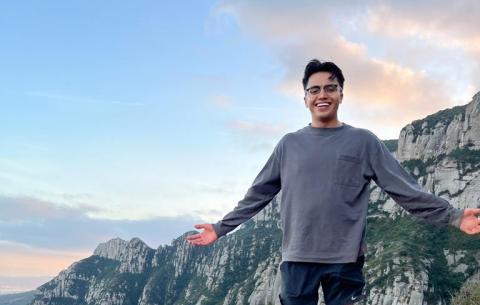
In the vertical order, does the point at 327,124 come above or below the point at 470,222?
above

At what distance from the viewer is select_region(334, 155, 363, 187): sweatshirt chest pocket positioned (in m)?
4.70

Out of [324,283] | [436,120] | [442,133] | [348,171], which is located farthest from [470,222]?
[436,120]

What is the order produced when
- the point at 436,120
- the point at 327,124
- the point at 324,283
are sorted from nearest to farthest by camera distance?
the point at 324,283 < the point at 327,124 < the point at 436,120

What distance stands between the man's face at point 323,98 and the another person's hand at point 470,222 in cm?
148

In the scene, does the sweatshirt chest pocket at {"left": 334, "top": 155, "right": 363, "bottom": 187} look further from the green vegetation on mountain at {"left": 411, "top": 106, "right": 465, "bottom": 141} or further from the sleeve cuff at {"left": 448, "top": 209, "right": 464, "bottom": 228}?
the green vegetation on mountain at {"left": 411, "top": 106, "right": 465, "bottom": 141}

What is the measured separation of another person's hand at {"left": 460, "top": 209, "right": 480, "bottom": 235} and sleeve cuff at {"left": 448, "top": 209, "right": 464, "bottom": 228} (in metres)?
0.03

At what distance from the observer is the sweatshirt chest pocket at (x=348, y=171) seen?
470cm

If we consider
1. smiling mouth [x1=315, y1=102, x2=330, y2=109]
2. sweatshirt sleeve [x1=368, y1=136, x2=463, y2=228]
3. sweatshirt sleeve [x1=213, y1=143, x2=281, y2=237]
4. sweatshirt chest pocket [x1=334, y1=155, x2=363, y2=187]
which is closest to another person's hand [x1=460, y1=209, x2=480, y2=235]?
sweatshirt sleeve [x1=368, y1=136, x2=463, y2=228]

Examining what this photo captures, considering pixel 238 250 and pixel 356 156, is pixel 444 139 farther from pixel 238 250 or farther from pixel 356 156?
pixel 356 156

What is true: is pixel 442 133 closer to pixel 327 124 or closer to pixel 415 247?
pixel 415 247

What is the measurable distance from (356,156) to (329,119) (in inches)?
18.2

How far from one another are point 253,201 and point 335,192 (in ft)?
3.48

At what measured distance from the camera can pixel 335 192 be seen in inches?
183

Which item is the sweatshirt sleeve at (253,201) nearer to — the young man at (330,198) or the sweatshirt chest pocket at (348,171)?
the young man at (330,198)
